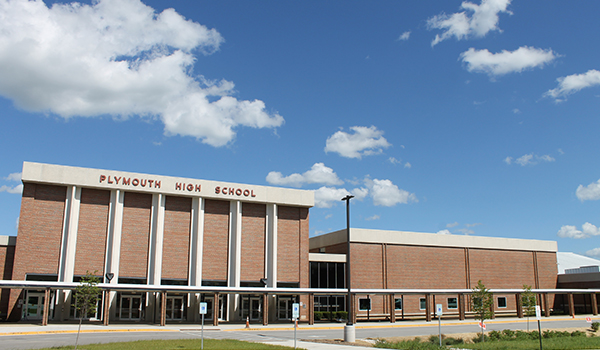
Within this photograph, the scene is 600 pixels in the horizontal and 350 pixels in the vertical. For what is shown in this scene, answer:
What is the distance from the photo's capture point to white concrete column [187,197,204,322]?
44.1 metres

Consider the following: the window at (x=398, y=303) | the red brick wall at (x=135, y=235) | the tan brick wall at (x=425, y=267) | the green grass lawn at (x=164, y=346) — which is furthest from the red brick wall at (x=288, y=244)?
the green grass lawn at (x=164, y=346)

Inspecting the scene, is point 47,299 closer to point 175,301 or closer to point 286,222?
point 175,301

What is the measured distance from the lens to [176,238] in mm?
44594

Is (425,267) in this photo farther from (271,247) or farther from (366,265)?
(271,247)

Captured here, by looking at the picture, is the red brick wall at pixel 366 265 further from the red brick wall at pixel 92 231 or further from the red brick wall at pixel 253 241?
the red brick wall at pixel 92 231

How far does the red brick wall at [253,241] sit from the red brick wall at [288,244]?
1.61 meters

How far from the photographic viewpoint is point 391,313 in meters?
47.6

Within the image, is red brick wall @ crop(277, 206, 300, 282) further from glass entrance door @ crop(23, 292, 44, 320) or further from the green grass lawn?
the green grass lawn

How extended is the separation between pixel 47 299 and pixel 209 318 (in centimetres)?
1389

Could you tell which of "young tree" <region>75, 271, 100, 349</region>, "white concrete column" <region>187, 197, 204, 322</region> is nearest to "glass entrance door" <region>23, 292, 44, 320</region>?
"young tree" <region>75, 271, 100, 349</region>

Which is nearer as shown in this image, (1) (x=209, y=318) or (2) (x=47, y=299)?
(2) (x=47, y=299)

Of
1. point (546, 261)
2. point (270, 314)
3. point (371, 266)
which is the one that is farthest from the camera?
point (546, 261)

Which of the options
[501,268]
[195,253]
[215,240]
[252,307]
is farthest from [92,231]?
[501,268]

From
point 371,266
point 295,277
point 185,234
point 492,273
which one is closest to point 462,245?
point 492,273
